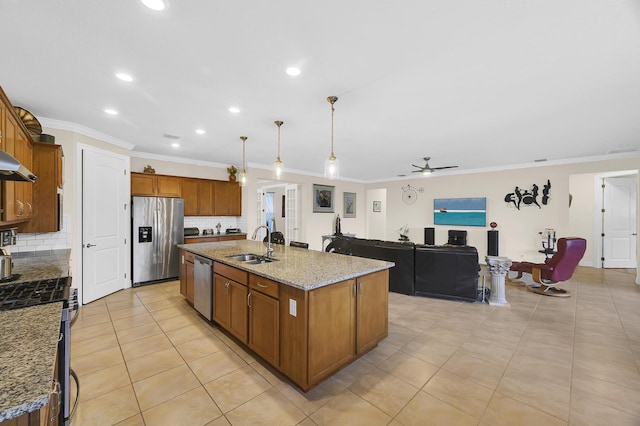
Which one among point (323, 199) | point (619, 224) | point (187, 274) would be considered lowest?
point (187, 274)

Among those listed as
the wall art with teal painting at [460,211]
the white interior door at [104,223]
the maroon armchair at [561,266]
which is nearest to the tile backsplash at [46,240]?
the white interior door at [104,223]

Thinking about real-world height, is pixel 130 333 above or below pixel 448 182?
below

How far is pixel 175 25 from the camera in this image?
1677 mm

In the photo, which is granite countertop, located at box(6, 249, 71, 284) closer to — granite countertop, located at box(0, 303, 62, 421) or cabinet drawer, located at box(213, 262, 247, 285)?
granite countertop, located at box(0, 303, 62, 421)

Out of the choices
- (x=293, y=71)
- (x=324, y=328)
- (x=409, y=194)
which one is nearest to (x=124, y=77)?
(x=293, y=71)

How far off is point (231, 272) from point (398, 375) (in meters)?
1.81

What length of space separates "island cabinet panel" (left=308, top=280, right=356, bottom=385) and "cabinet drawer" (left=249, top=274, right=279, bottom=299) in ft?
1.20

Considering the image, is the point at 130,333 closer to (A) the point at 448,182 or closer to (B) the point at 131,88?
(B) the point at 131,88

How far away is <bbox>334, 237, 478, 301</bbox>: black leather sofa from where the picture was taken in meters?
4.02

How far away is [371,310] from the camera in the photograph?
2545 mm

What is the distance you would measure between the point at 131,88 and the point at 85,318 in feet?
9.39

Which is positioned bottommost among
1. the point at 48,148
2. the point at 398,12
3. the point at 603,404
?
the point at 603,404

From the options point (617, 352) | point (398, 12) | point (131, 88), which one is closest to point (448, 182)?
point (617, 352)

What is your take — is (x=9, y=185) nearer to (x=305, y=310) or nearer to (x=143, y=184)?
(x=305, y=310)
